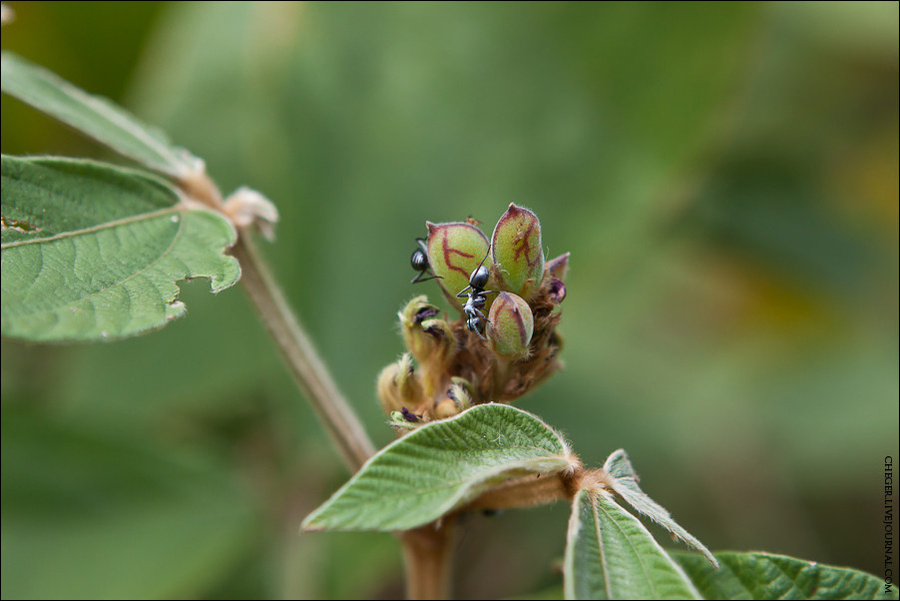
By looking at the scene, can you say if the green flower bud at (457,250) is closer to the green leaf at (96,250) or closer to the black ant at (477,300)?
the black ant at (477,300)

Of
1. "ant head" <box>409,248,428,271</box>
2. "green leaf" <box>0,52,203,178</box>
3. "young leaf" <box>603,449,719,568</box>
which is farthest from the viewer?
"green leaf" <box>0,52,203,178</box>

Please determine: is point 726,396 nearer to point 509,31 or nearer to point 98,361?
point 509,31

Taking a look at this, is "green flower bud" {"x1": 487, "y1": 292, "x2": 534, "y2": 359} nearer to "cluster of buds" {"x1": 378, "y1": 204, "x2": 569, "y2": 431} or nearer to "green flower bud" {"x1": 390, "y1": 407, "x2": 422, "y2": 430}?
"cluster of buds" {"x1": 378, "y1": 204, "x2": 569, "y2": 431}

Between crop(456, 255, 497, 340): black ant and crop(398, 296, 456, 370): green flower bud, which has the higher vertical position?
crop(456, 255, 497, 340): black ant

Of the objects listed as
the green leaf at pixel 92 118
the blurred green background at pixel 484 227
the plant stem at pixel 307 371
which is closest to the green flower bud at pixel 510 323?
the plant stem at pixel 307 371

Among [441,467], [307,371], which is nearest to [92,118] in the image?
[307,371]

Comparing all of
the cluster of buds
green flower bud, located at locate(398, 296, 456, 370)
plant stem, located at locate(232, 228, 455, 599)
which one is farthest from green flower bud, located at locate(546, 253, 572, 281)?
plant stem, located at locate(232, 228, 455, 599)

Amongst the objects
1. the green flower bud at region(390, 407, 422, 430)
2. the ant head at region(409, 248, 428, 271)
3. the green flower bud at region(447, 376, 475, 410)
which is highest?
the ant head at region(409, 248, 428, 271)
